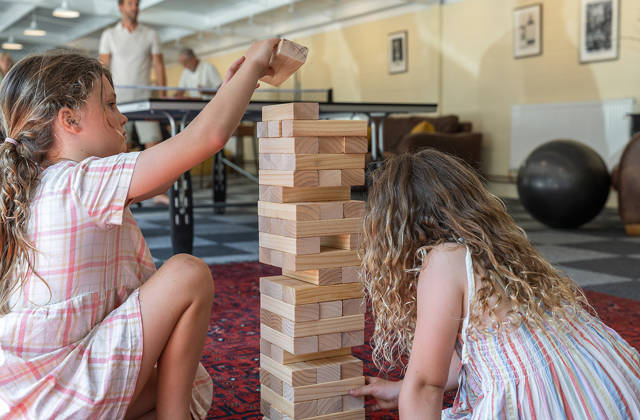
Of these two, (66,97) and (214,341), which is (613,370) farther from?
(214,341)

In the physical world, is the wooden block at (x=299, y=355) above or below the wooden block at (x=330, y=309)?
below

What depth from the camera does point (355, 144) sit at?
1.42m

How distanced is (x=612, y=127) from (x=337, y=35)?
364cm

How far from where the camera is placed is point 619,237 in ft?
14.9

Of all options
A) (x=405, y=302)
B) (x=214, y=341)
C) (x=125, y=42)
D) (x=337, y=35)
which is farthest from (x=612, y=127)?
(x=405, y=302)

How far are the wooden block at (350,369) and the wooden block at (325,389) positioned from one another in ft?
0.03

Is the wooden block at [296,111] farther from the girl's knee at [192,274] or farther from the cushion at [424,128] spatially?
the cushion at [424,128]

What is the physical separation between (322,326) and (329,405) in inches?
6.7

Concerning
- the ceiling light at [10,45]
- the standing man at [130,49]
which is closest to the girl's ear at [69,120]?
the standing man at [130,49]

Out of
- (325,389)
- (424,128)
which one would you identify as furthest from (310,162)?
(424,128)

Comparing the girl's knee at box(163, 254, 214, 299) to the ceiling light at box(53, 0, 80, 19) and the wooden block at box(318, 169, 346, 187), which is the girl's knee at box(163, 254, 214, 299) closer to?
the wooden block at box(318, 169, 346, 187)

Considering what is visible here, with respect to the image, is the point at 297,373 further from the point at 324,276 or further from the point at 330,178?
the point at 330,178

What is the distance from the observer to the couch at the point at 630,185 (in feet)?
14.7

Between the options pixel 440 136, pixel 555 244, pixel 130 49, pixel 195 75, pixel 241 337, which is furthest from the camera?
pixel 440 136
